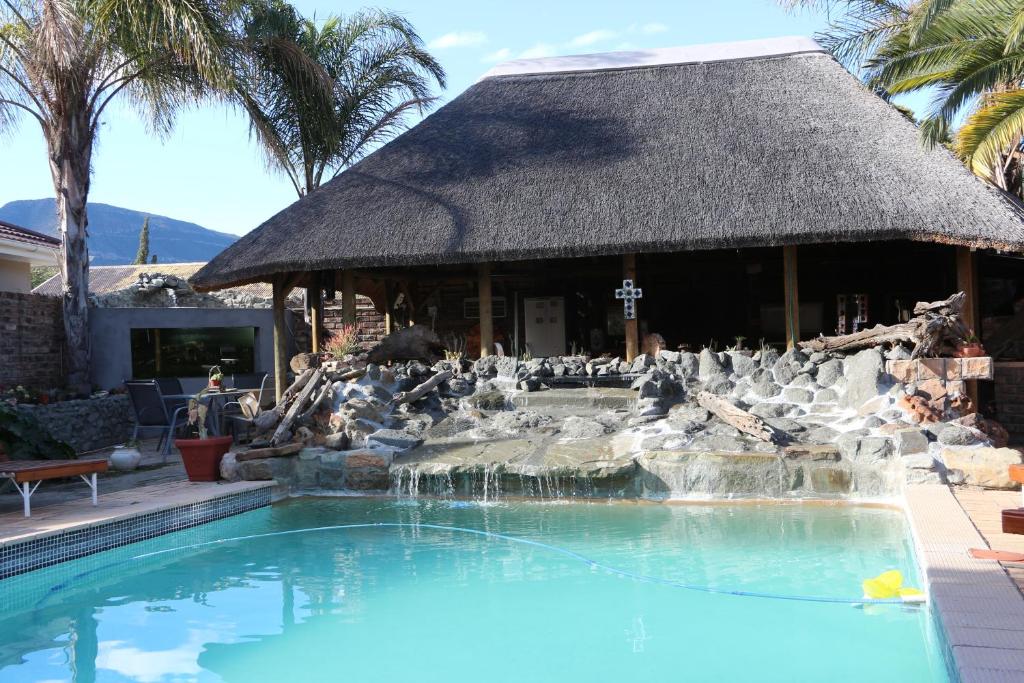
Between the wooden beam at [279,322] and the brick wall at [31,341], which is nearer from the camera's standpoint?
the brick wall at [31,341]

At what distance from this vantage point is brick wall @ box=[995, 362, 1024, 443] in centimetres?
1064

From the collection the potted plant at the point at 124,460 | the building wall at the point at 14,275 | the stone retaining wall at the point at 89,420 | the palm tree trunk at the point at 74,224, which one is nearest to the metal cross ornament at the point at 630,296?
the potted plant at the point at 124,460

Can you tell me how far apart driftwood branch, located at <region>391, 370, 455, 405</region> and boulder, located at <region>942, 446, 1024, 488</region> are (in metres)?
5.71

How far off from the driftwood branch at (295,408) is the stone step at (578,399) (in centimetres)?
239

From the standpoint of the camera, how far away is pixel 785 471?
7.63 m

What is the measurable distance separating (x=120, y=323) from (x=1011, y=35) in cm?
1333

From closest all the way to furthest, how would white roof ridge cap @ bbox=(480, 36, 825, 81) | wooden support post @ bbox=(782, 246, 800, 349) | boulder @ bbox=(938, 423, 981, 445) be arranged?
1. boulder @ bbox=(938, 423, 981, 445)
2. wooden support post @ bbox=(782, 246, 800, 349)
3. white roof ridge cap @ bbox=(480, 36, 825, 81)

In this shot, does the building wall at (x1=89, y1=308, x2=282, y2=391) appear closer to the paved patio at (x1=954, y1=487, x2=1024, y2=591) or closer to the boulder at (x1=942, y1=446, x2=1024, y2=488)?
the boulder at (x1=942, y1=446, x2=1024, y2=488)

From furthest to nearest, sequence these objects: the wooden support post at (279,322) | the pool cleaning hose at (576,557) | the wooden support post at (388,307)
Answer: the wooden support post at (388,307), the wooden support post at (279,322), the pool cleaning hose at (576,557)

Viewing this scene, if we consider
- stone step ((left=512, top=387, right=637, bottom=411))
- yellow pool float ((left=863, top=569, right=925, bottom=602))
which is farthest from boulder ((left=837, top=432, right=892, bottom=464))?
yellow pool float ((left=863, top=569, right=925, bottom=602))

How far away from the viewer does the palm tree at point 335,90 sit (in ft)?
51.7

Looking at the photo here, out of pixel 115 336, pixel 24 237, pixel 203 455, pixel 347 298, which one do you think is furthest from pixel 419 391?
pixel 24 237

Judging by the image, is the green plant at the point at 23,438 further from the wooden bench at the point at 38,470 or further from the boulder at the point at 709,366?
the boulder at the point at 709,366

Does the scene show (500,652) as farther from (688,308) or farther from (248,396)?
(688,308)
